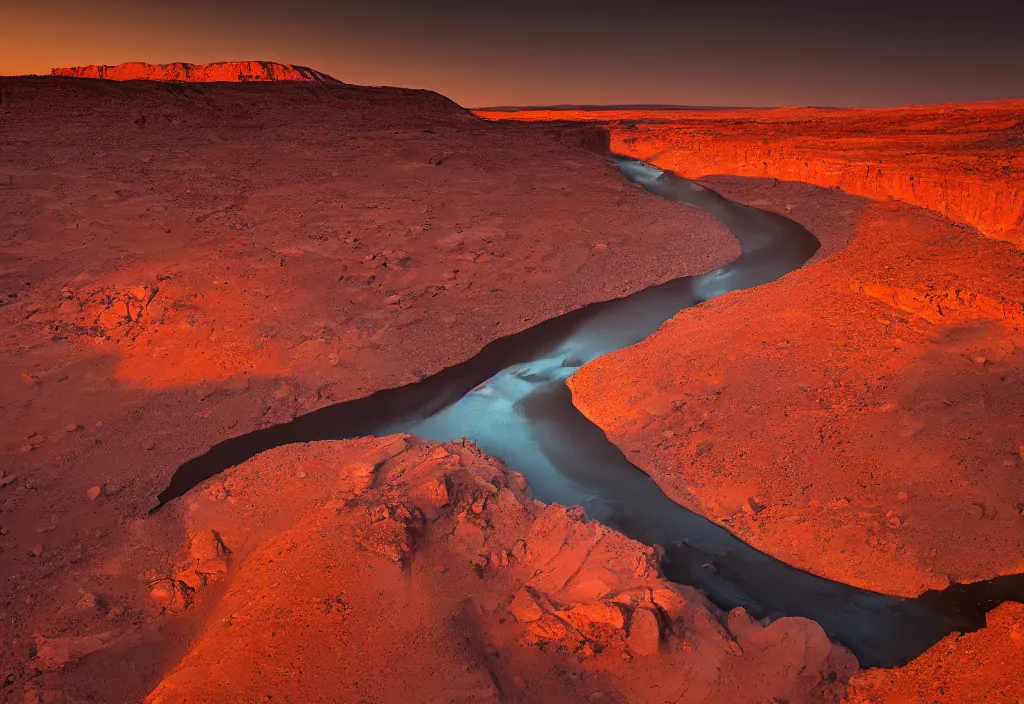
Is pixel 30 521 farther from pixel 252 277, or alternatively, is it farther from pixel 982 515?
pixel 982 515

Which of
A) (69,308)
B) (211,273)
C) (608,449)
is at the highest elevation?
(211,273)

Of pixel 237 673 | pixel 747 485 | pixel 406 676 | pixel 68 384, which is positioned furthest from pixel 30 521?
pixel 747 485

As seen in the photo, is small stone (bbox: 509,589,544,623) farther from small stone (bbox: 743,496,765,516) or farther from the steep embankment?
the steep embankment

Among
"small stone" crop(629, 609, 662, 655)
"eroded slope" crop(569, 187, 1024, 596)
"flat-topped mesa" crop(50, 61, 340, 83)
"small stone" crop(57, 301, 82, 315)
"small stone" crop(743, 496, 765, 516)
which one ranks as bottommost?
"small stone" crop(743, 496, 765, 516)

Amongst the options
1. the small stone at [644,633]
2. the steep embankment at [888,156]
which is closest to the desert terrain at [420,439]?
the small stone at [644,633]

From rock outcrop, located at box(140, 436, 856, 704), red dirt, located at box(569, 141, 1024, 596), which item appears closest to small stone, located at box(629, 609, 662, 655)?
rock outcrop, located at box(140, 436, 856, 704)

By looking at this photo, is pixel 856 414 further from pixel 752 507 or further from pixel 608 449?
pixel 608 449

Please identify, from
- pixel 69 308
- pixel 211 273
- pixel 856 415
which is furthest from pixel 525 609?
pixel 69 308

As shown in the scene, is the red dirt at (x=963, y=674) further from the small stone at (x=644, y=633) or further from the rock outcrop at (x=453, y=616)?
the small stone at (x=644, y=633)
